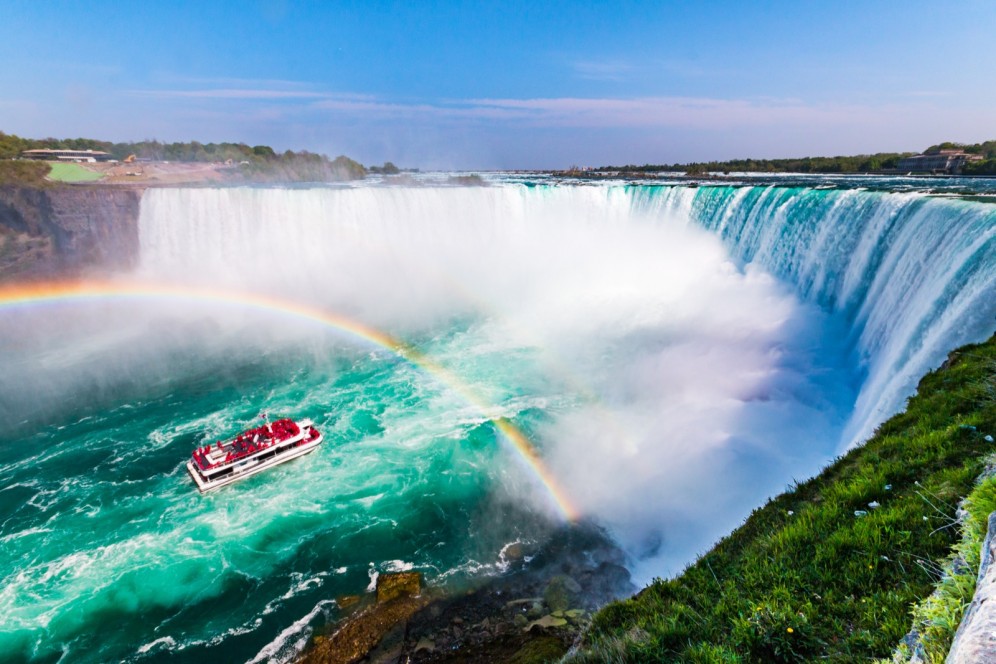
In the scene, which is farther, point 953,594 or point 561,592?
point 561,592

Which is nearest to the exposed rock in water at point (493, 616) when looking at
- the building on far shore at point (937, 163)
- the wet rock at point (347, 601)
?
the wet rock at point (347, 601)

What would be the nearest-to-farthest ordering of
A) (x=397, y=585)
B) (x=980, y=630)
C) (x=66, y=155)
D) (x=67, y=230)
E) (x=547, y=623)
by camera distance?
1. (x=980, y=630)
2. (x=547, y=623)
3. (x=397, y=585)
4. (x=67, y=230)
5. (x=66, y=155)

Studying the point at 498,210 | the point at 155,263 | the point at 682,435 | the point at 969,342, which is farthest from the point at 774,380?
the point at 155,263

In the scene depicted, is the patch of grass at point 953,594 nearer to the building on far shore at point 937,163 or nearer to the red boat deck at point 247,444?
the red boat deck at point 247,444

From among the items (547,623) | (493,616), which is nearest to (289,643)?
(493,616)

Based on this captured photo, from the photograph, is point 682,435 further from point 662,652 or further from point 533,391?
point 662,652

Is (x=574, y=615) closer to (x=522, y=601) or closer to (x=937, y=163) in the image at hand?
(x=522, y=601)
